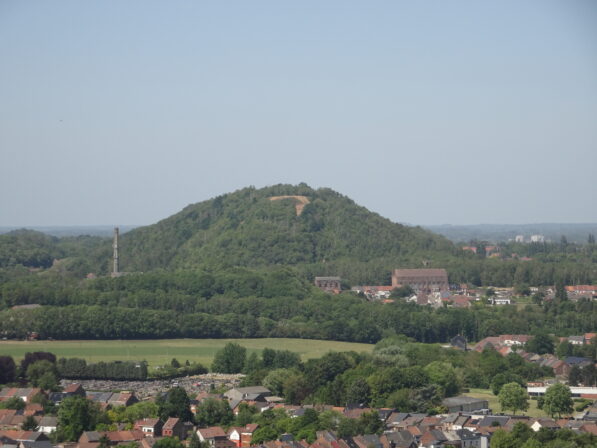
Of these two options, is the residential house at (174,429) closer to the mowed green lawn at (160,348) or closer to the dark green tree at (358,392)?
the dark green tree at (358,392)

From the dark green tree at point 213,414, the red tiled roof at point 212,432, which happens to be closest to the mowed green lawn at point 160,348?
the dark green tree at point 213,414

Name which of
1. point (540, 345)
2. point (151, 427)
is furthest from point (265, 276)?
point (151, 427)

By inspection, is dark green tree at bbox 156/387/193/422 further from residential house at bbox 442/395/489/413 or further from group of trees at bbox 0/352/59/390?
residential house at bbox 442/395/489/413

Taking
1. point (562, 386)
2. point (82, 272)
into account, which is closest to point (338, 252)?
point (82, 272)

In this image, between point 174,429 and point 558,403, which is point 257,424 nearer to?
point 174,429

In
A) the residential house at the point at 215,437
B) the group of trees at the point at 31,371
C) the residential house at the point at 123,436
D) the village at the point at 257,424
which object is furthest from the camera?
the group of trees at the point at 31,371
